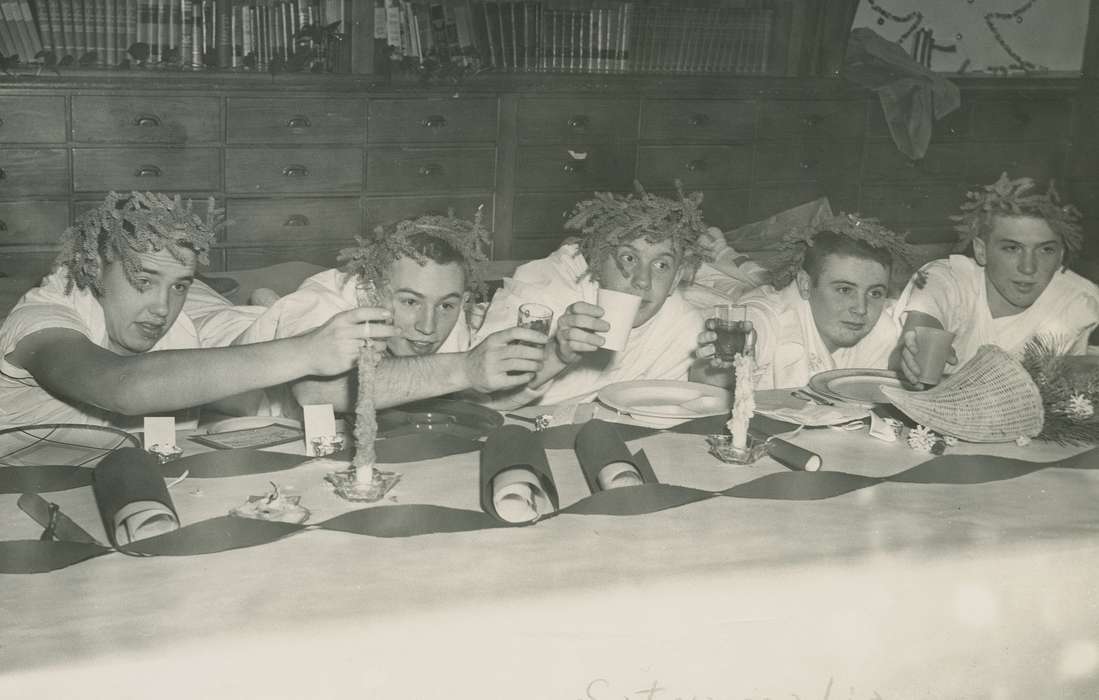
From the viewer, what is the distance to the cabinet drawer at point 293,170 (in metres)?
4.86

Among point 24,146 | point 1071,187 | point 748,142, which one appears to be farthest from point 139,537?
point 1071,187

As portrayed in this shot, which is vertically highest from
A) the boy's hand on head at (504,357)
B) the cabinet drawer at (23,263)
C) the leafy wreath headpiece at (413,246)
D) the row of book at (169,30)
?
the row of book at (169,30)

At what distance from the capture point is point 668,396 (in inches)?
96.8

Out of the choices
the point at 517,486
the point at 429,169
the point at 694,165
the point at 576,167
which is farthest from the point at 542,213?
the point at 517,486

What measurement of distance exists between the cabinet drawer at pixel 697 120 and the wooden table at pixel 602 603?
3746mm

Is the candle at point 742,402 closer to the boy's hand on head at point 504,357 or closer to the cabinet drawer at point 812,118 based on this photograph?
the boy's hand on head at point 504,357

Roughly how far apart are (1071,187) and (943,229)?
0.90 metres

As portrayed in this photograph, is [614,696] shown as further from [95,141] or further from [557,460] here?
[95,141]

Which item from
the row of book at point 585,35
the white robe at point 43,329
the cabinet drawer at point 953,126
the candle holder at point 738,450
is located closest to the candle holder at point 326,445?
the white robe at point 43,329

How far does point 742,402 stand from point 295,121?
11.1 ft

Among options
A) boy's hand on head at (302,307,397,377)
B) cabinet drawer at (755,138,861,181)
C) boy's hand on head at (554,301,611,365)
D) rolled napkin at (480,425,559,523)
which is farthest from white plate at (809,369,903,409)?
cabinet drawer at (755,138,861,181)

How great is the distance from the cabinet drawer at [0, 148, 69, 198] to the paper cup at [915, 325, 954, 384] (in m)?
3.59

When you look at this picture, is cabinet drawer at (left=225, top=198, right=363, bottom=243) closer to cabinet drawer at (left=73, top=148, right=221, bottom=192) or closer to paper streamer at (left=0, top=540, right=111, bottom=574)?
cabinet drawer at (left=73, top=148, right=221, bottom=192)

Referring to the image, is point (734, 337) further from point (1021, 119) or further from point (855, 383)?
point (1021, 119)
